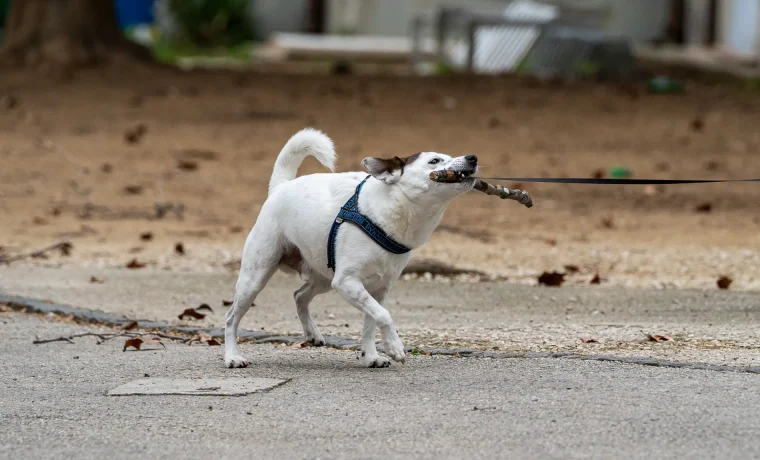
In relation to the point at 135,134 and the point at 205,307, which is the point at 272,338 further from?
the point at 135,134

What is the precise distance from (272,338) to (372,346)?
1057 mm

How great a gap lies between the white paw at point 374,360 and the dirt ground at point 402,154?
326 centimetres

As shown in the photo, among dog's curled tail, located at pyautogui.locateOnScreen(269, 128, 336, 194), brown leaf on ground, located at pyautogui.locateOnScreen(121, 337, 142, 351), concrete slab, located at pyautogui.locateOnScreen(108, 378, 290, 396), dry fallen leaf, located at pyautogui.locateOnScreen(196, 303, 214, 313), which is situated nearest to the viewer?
concrete slab, located at pyautogui.locateOnScreen(108, 378, 290, 396)

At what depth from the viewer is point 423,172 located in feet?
20.8

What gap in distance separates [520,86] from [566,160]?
5.06 metres

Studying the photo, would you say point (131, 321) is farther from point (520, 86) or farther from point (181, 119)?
point (520, 86)

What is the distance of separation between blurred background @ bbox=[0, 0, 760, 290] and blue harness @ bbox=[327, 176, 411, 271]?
3.34 metres

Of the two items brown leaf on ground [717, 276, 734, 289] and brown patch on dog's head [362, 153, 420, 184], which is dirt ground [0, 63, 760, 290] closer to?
brown leaf on ground [717, 276, 734, 289]

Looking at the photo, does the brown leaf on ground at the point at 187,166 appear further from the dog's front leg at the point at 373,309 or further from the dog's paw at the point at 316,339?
the dog's front leg at the point at 373,309

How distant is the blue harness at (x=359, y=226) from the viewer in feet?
21.1

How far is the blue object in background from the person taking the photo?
32.5 meters

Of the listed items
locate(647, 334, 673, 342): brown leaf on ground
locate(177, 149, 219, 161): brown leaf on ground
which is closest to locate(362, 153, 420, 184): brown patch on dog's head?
locate(647, 334, 673, 342): brown leaf on ground

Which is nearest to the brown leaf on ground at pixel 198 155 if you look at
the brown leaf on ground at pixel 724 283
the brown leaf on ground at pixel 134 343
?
the brown leaf on ground at pixel 724 283

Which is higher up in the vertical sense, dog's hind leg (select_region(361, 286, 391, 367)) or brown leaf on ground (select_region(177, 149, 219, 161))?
dog's hind leg (select_region(361, 286, 391, 367))
